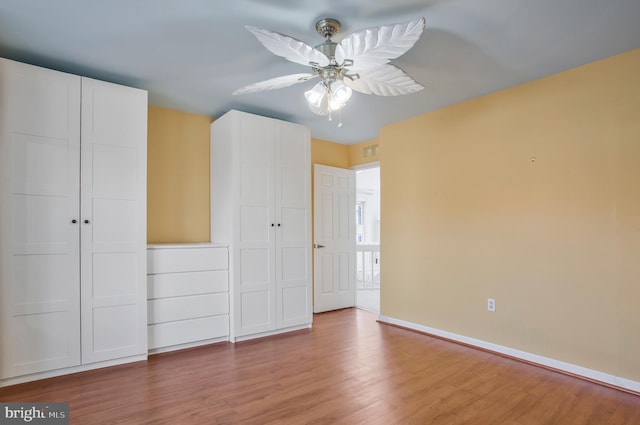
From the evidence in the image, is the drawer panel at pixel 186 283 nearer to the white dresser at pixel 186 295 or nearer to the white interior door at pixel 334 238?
the white dresser at pixel 186 295

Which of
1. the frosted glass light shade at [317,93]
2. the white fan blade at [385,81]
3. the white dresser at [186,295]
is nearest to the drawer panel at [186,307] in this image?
the white dresser at [186,295]

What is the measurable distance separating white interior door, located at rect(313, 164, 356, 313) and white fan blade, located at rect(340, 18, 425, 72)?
2.80m

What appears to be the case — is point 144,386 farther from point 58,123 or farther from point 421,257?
point 421,257

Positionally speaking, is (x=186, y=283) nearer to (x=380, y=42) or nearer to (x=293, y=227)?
(x=293, y=227)

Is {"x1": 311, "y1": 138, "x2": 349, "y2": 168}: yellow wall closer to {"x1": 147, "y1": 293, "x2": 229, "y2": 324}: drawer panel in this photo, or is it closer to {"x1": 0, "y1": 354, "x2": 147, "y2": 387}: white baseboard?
{"x1": 147, "y1": 293, "x2": 229, "y2": 324}: drawer panel

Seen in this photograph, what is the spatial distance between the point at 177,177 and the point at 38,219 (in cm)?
133

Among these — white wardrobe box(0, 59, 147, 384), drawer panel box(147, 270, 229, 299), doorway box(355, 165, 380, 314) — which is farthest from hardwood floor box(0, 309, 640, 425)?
doorway box(355, 165, 380, 314)

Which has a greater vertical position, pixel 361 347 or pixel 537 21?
pixel 537 21

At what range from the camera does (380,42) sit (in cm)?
181

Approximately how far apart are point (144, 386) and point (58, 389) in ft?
1.92

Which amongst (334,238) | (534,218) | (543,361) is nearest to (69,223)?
(334,238)

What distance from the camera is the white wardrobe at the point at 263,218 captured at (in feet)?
11.6

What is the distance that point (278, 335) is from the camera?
3734 millimetres

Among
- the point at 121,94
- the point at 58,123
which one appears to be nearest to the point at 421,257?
the point at 121,94
